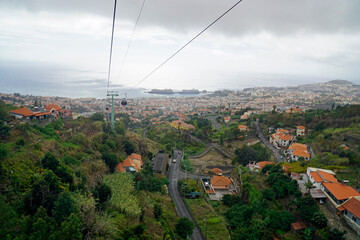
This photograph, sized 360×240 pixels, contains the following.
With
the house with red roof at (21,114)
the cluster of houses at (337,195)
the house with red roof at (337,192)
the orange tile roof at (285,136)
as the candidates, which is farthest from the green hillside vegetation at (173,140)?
the house with red roof at (337,192)

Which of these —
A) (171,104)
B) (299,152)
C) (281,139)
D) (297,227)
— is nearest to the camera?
(297,227)

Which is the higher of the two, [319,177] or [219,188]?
[319,177]

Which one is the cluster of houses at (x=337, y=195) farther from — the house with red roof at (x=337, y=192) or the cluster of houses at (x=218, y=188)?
the cluster of houses at (x=218, y=188)

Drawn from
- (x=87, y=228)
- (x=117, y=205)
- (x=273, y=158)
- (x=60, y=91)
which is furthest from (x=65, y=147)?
(x=60, y=91)

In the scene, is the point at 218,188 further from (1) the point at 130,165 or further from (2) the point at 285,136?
(2) the point at 285,136

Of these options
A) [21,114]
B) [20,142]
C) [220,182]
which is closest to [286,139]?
[220,182]

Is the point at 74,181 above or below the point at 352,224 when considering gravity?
above

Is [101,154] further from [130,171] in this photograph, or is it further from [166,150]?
[166,150]
